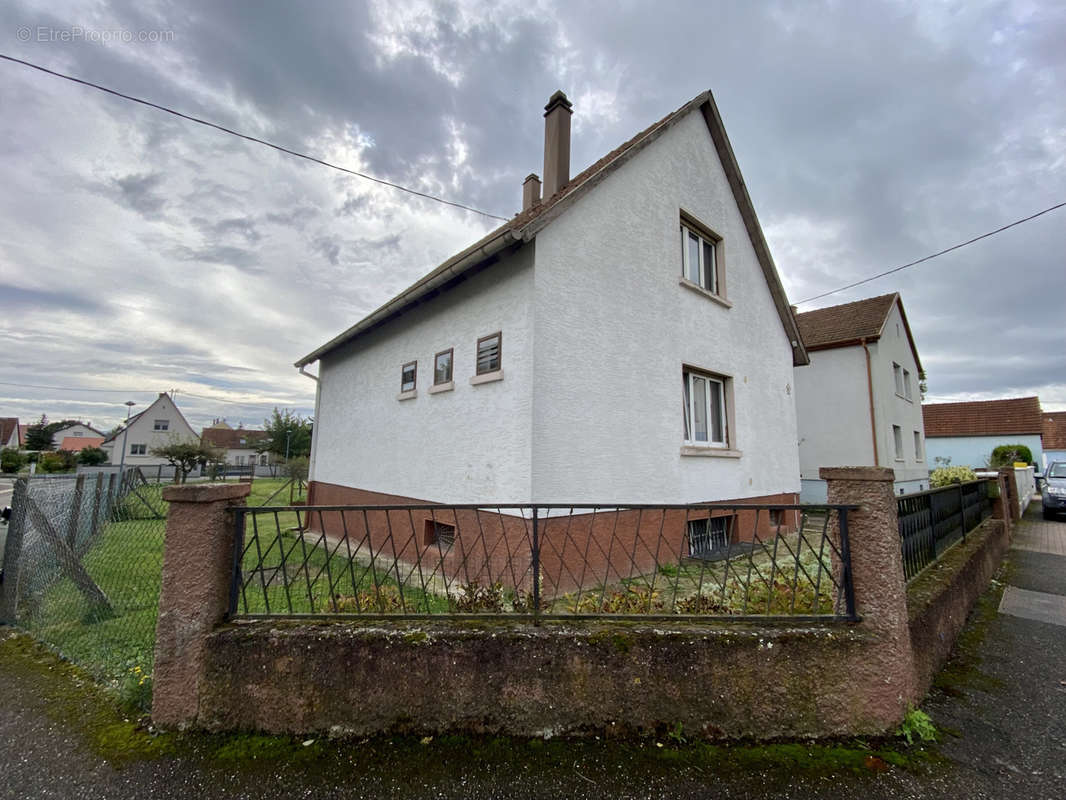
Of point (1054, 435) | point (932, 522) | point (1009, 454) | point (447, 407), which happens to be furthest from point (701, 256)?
point (1054, 435)

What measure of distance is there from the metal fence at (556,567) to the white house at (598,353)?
1.50 feet

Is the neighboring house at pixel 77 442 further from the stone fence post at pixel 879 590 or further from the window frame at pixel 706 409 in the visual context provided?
the stone fence post at pixel 879 590

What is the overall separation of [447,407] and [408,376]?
1.61 metres

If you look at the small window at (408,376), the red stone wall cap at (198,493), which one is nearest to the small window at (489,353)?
the small window at (408,376)

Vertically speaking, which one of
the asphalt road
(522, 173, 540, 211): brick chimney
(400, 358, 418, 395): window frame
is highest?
(522, 173, 540, 211): brick chimney

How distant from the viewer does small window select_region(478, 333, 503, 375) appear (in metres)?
5.86

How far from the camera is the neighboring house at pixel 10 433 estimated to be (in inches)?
2414

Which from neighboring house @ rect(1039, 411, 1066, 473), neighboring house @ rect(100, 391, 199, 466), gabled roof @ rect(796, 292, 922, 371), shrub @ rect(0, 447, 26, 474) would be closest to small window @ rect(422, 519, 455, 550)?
gabled roof @ rect(796, 292, 922, 371)

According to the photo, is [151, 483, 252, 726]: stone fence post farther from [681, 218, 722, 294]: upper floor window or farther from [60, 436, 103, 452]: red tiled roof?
[60, 436, 103, 452]: red tiled roof

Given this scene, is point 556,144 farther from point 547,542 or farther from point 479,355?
point 547,542

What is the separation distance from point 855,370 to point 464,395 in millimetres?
13736

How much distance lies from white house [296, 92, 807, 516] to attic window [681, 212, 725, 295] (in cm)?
3

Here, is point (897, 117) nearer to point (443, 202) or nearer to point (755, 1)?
point (755, 1)

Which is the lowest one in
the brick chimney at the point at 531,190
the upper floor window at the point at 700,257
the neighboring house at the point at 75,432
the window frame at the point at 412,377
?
the window frame at the point at 412,377
